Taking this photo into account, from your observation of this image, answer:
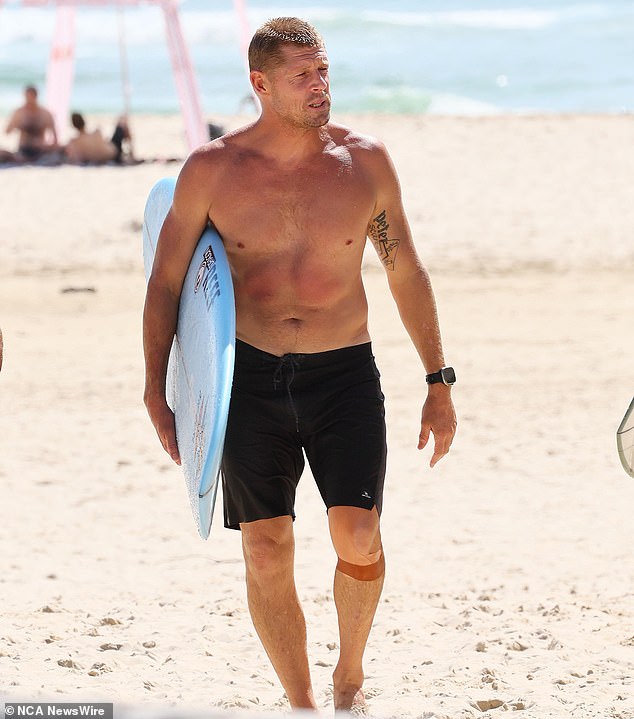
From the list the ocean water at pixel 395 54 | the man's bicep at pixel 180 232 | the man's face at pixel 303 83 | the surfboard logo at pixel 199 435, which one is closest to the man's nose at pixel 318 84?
the man's face at pixel 303 83

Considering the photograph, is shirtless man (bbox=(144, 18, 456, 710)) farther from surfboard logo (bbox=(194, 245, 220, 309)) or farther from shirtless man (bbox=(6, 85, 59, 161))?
shirtless man (bbox=(6, 85, 59, 161))

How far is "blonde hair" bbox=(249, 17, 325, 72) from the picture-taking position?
3441 mm

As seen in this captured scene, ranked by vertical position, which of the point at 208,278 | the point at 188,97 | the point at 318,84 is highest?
the point at 188,97

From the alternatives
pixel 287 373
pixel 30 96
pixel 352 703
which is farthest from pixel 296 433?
pixel 30 96

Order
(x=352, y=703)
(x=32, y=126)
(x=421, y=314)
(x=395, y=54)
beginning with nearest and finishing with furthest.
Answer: (x=352, y=703)
(x=421, y=314)
(x=32, y=126)
(x=395, y=54)

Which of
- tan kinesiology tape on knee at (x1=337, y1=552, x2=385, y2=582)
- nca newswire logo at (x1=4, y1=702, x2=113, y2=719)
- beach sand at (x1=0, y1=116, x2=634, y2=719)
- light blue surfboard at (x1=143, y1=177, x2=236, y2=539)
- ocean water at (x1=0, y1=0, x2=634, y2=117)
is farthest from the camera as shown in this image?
ocean water at (x1=0, y1=0, x2=634, y2=117)

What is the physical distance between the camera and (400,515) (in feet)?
19.2

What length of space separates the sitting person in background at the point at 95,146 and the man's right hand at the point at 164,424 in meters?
12.7

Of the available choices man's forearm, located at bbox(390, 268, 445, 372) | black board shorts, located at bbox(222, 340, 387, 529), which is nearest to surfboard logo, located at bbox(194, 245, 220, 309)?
black board shorts, located at bbox(222, 340, 387, 529)

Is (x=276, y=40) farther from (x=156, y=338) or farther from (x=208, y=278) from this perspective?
(x=156, y=338)

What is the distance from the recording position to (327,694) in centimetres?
398

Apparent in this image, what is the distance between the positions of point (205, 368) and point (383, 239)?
658 millimetres

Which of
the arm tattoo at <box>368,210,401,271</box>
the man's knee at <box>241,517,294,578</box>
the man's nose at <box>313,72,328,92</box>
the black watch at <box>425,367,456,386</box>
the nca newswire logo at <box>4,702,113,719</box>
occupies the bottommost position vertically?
the man's knee at <box>241,517,294,578</box>

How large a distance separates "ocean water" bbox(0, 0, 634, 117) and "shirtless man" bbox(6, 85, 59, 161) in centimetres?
1664
